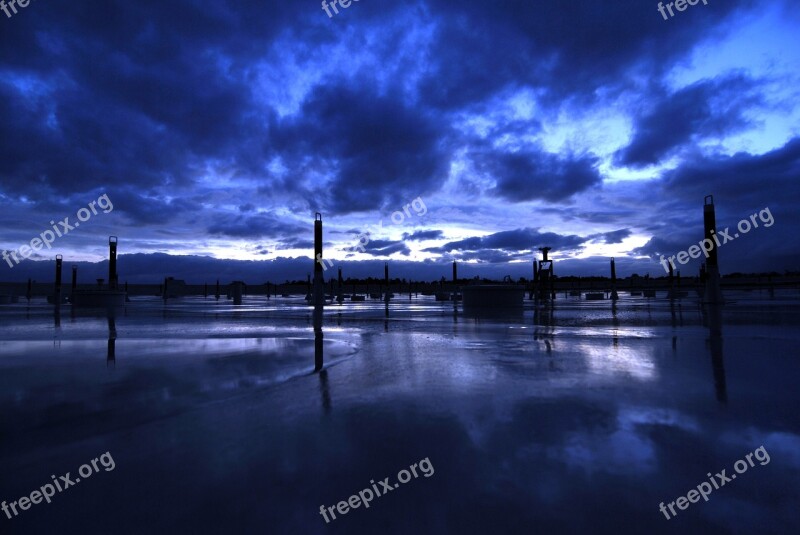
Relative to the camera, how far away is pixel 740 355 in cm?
649

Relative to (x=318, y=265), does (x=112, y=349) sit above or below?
below

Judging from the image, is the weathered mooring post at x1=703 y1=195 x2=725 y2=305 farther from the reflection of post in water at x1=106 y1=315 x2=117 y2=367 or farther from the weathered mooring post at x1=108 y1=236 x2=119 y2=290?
the weathered mooring post at x1=108 y1=236 x2=119 y2=290

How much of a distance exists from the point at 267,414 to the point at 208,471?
1.10 metres

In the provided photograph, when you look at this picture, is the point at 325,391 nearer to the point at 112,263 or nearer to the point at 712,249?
the point at 712,249

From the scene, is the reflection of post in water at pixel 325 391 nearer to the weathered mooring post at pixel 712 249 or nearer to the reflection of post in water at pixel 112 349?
the reflection of post in water at pixel 112 349

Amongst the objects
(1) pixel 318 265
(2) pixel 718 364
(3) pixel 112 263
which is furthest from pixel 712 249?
(3) pixel 112 263

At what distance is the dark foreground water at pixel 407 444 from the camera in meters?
2.18

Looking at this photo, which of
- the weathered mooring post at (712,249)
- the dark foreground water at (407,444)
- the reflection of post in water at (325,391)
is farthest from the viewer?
the weathered mooring post at (712,249)

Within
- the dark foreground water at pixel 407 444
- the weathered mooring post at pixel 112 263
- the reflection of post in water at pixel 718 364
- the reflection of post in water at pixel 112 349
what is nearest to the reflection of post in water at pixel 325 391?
the dark foreground water at pixel 407 444

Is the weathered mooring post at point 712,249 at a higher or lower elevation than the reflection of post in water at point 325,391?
higher

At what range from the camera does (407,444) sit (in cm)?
306

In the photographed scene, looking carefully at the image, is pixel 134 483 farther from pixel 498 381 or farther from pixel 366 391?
pixel 498 381

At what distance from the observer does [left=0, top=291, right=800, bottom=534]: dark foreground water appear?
2.18 metres

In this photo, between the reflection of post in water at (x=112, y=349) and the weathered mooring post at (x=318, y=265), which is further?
the weathered mooring post at (x=318, y=265)
